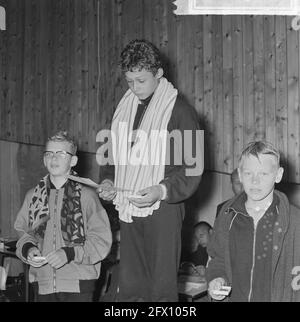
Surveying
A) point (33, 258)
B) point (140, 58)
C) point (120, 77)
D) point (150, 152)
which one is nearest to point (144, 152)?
point (150, 152)

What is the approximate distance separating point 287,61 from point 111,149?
1565 millimetres

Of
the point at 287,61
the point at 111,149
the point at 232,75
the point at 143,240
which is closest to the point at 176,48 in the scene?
the point at 232,75

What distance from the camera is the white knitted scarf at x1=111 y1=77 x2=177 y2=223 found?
2213 mm

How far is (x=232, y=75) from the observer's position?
378 centimetres

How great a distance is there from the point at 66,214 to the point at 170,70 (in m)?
1.78

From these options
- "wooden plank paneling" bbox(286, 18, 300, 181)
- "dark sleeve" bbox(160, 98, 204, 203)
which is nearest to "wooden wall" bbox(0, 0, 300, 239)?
"wooden plank paneling" bbox(286, 18, 300, 181)

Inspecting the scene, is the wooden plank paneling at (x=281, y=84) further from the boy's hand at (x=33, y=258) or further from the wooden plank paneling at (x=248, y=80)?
the boy's hand at (x=33, y=258)

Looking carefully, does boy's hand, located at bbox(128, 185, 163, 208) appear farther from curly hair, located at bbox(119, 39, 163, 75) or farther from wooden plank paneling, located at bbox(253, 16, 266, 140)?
→ wooden plank paneling, located at bbox(253, 16, 266, 140)

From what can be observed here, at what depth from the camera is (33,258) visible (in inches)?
92.8

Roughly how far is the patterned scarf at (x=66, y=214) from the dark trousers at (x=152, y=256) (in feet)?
0.77

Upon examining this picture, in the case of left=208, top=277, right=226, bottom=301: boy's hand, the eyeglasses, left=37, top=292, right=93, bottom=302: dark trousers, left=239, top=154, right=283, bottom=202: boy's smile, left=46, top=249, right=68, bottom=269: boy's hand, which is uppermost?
the eyeglasses

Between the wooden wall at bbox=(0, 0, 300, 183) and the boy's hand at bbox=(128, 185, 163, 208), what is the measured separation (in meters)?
1.63

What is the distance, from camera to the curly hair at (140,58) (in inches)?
86.0

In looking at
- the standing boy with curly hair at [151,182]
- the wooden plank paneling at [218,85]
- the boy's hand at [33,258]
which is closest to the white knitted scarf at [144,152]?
the standing boy with curly hair at [151,182]
